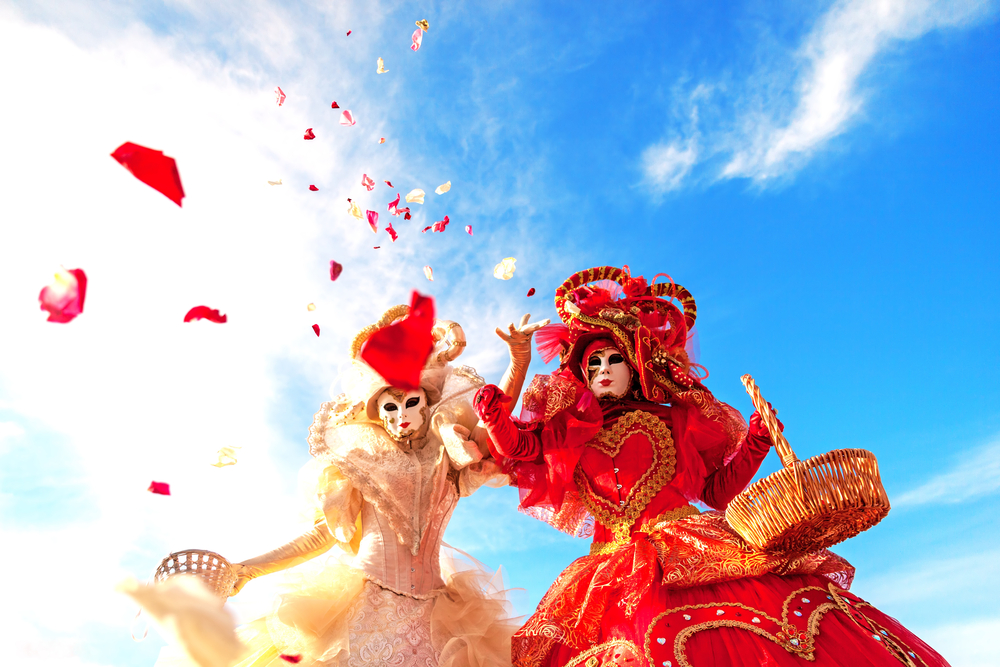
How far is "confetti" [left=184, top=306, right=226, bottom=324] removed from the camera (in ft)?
12.5

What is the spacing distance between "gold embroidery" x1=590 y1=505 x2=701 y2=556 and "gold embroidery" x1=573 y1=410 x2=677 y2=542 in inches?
2.2

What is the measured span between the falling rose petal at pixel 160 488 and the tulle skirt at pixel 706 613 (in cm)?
205

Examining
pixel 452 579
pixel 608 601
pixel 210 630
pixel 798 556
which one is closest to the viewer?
pixel 210 630

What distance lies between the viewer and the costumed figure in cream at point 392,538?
12.0 feet

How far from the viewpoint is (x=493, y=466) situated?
4289 mm

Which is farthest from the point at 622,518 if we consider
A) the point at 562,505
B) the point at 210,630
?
the point at 210,630

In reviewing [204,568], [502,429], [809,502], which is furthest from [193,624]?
[809,502]

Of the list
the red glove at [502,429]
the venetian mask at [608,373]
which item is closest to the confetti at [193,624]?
the red glove at [502,429]

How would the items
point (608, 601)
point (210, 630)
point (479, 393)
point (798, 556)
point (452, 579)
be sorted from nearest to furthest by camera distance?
point (210, 630) → point (798, 556) → point (608, 601) → point (479, 393) → point (452, 579)

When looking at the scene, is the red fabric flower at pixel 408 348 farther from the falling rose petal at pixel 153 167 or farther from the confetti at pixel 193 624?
the falling rose petal at pixel 153 167

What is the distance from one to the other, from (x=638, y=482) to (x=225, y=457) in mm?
2541

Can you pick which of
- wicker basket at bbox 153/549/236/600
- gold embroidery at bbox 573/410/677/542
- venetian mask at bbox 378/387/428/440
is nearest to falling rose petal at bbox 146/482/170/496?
wicker basket at bbox 153/549/236/600

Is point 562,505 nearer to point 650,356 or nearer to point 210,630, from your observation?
point 650,356

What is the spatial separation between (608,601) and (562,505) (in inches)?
34.2
